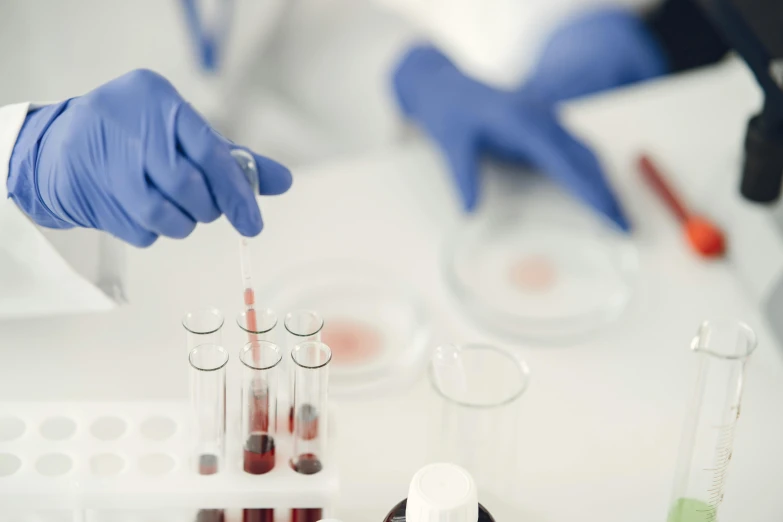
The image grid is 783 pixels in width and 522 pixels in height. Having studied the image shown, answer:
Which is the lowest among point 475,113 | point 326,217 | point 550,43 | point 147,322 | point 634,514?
point 634,514

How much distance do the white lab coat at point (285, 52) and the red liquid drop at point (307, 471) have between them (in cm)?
89

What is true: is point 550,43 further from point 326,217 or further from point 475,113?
point 326,217

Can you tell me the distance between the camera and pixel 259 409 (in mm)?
732

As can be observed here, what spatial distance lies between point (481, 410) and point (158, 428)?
0.95 ft

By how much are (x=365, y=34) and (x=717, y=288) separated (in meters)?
0.94

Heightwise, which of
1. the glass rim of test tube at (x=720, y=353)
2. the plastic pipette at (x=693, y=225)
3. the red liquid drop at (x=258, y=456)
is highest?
the plastic pipette at (x=693, y=225)

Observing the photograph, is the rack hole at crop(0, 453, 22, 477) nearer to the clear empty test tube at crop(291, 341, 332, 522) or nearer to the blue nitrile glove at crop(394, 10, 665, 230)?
the clear empty test tube at crop(291, 341, 332, 522)

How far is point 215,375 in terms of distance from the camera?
72cm

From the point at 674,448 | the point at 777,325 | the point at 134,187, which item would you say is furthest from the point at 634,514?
the point at 134,187

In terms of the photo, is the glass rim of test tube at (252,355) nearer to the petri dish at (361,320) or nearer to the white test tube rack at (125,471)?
the white test tube rack at (125,471)

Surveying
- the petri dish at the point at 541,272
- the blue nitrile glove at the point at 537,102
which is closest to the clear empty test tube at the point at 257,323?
the petri dish at the point at 541,272

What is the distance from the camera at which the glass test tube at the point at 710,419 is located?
721 mm

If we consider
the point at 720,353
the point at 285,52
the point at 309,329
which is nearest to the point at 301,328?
the point at 309,329

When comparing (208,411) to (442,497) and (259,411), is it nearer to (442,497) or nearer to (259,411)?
(259,411)
